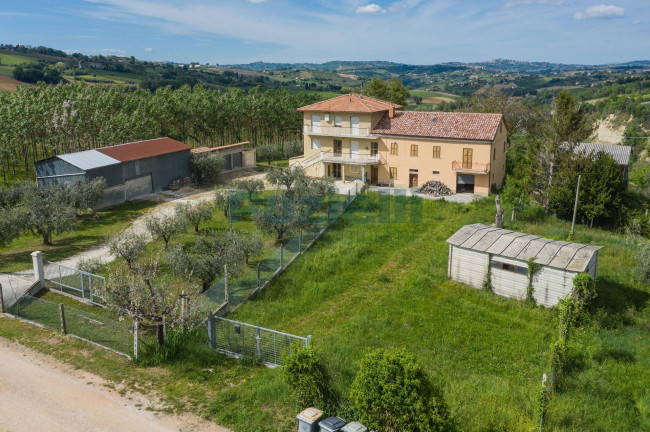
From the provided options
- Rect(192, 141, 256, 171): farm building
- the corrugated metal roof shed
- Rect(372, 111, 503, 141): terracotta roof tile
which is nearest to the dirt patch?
Rect(372, 111, 503, 141): terracotta roof tile

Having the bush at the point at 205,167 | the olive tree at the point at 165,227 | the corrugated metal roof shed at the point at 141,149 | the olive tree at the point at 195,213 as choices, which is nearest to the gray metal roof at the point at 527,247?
the olive tree at the point at 165,227

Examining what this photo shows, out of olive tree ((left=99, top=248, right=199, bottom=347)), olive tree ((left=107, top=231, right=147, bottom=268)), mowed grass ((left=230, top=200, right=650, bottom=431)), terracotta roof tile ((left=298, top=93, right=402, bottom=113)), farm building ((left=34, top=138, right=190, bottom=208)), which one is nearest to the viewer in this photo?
mowed grass ((left=230, top=200, right=650, bottom=431))

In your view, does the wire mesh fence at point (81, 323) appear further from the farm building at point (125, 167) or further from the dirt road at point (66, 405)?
the farm building at point (125, 167)

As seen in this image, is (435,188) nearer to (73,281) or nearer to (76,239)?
(76,239)

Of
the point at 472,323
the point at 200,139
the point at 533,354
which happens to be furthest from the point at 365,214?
the point at 200,139

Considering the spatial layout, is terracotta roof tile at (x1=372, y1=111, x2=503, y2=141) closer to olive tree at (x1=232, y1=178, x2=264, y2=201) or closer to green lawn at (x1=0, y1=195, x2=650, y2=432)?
olive tree at (x1=232, y1=178, x2=264, y2=201)

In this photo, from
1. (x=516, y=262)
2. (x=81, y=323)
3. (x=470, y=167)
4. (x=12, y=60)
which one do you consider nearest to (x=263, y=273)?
(x=81, y=323)
